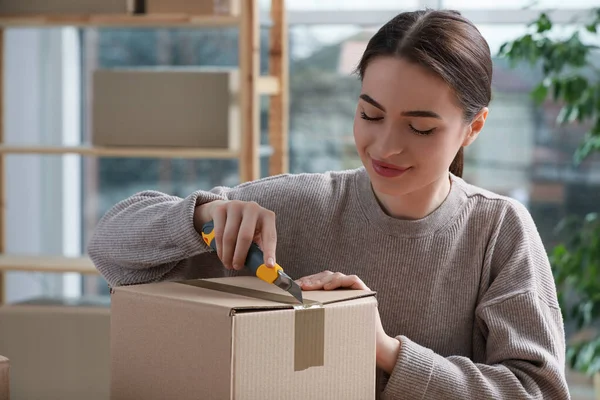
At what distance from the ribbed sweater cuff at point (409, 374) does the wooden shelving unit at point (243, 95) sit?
165 cm

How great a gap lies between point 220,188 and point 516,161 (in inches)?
88.5

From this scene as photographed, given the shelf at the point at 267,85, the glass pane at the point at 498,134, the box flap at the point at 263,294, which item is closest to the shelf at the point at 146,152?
the shelf at the point at 267,85

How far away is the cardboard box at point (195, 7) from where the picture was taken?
8.86 feet

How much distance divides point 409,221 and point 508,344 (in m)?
0.23

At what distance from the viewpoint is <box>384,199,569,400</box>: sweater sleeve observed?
110 cm

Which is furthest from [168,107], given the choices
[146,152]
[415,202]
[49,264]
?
[415,202]

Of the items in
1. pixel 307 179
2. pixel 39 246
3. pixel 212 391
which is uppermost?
pixel 307 179

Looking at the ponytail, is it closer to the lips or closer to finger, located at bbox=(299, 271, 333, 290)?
the lips

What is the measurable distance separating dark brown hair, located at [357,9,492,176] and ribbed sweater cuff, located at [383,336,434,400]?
1.14 ft

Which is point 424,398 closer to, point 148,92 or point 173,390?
point 173,390

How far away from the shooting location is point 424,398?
3.62ft

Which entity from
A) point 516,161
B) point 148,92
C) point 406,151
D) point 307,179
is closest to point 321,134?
point 516,161

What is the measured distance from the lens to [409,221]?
1.32m

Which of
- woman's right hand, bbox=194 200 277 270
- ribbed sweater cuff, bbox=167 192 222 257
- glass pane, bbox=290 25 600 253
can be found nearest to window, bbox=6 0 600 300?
glass pane, bbox=290 25 600 253
